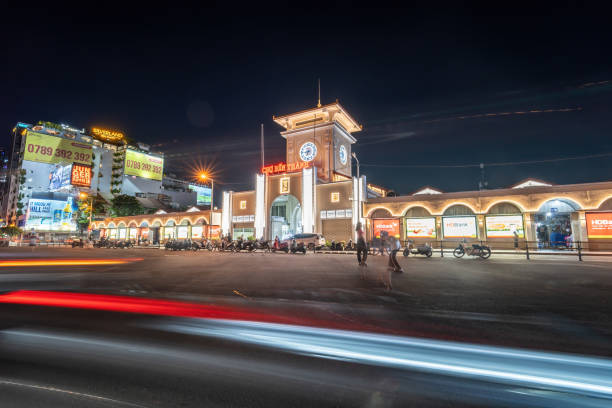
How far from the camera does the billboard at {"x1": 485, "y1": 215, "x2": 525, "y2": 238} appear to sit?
23875 mm

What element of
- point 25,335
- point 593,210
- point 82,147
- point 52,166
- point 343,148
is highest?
point 82,147

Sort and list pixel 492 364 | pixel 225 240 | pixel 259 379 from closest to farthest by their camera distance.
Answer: pixel 259 379 → pixel 492 364 → pixel 225 240

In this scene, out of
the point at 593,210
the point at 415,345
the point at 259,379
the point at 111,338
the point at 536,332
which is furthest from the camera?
the point at 593,210

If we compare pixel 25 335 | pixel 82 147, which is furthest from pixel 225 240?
pixel 82 147

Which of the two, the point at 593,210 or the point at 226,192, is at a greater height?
the point at 226,192

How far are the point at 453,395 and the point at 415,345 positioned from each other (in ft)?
3.45

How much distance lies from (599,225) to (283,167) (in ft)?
97.4

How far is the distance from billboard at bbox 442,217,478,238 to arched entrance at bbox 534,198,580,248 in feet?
15.7

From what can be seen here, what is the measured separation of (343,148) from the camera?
4419 centimetres

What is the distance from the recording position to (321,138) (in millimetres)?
41344

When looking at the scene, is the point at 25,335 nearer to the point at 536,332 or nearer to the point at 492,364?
the point at 492,364

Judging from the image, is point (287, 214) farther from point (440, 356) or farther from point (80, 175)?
point (80, 175)

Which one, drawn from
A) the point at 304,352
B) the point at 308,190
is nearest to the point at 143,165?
the point at 308,190

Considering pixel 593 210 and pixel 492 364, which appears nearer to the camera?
pixel 492 364
